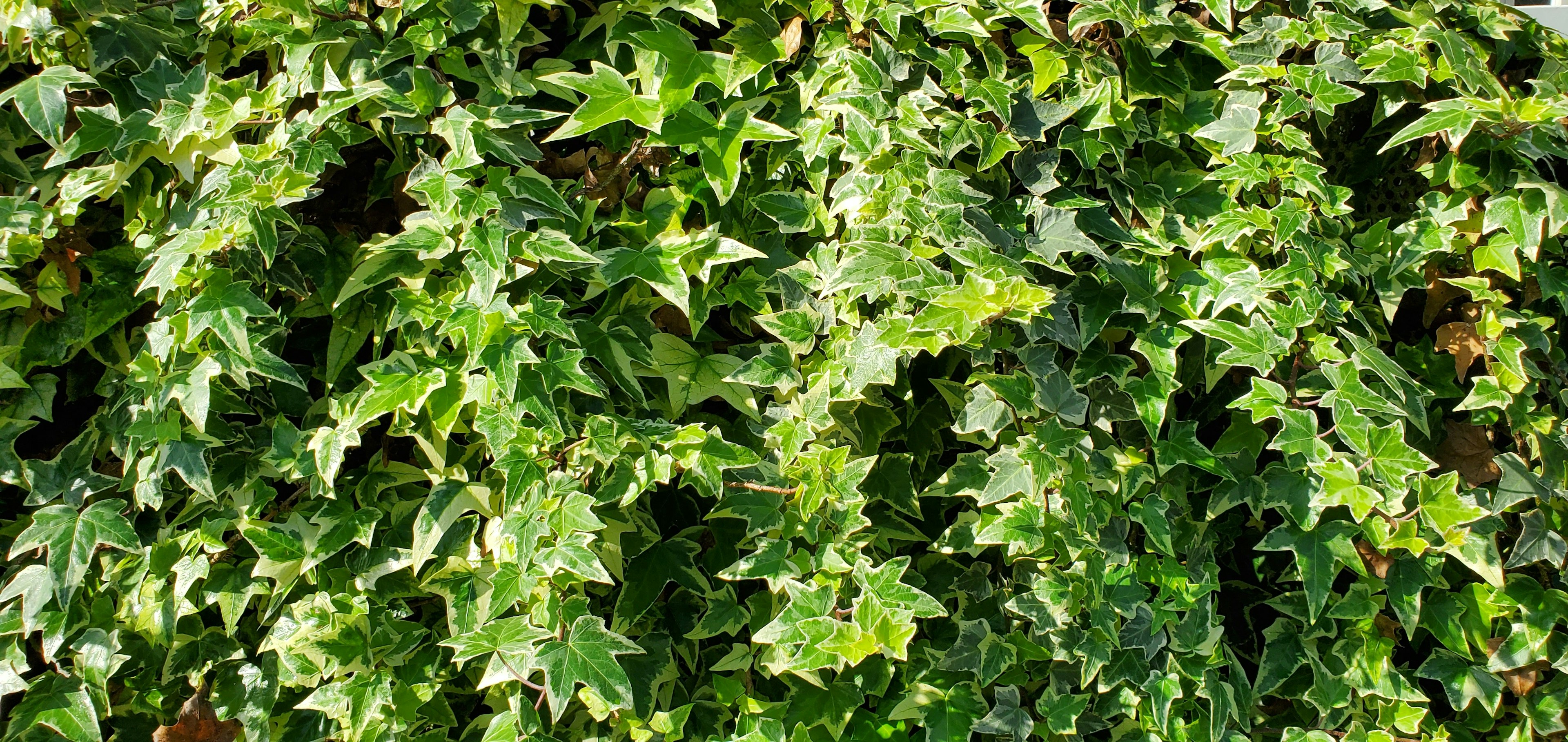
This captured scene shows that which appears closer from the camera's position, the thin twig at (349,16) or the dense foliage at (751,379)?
the dense foliage at (751,379)

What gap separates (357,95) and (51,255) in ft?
1.95

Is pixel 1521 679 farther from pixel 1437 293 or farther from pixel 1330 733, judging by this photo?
pixel 1437 293

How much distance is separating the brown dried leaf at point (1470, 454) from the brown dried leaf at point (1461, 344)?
92 mm

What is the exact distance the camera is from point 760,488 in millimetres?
1486

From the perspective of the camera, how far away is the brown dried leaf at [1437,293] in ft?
5.89

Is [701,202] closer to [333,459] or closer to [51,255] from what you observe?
[333,459]

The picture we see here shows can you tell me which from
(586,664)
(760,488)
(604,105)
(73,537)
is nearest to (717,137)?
(604,105)

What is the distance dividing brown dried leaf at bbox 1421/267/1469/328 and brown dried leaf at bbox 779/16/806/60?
117cm

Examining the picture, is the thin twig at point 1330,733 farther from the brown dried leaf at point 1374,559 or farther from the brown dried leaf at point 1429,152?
the brown dried leaf at point 1429,152

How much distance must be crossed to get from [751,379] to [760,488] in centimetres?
16

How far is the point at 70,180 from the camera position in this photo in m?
1.58

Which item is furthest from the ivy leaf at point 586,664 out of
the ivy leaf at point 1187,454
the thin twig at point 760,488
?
the ivy leaf at point 1187,454

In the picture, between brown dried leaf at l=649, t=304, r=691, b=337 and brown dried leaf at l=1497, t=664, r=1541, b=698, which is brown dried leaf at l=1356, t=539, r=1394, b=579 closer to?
brown dried leaf at l=1497, t=664, r=1541, b=698

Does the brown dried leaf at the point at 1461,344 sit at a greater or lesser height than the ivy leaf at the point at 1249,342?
lesser
